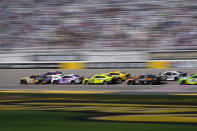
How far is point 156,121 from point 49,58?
23.2 metres

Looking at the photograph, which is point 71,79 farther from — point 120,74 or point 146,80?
point 146,80

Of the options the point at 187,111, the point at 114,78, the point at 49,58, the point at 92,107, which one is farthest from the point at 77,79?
the point at 187,111

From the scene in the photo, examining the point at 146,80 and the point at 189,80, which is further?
the point at 146,80

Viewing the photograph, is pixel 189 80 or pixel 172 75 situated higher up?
pixel 172 75

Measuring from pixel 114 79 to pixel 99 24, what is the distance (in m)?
6.54

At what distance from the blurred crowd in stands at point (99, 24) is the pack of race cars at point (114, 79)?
2748 mm

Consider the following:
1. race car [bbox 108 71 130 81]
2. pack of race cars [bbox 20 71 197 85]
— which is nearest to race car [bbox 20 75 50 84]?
pack of race cars [bbox 20 71 197 85]

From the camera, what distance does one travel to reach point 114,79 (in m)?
26.1

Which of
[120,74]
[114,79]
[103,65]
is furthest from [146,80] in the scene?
[103,65]

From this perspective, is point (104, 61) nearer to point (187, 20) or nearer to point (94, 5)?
point (94, 5)

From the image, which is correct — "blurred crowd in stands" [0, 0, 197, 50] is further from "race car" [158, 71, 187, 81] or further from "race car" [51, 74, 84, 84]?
"race car" [51, 74, 84, 84]

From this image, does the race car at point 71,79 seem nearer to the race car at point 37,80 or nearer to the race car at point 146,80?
the race car at point 37,80

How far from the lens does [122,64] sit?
29.4 metres

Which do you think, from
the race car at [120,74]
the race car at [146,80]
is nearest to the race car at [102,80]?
the race car at [120,74]
